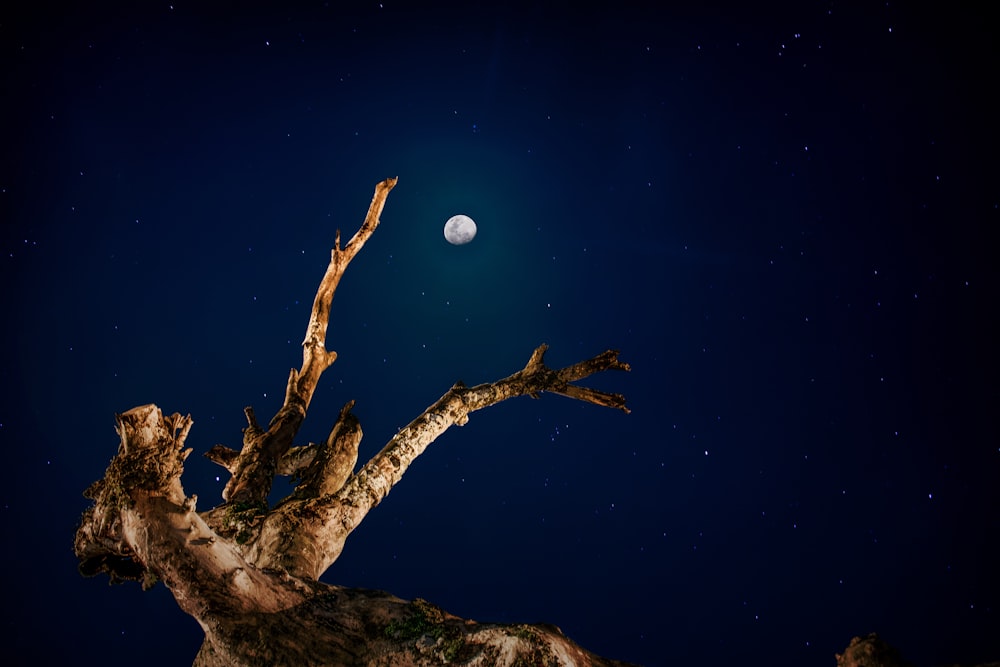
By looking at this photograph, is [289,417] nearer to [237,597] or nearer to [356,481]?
[356,481]

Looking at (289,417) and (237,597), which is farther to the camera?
(289,417)

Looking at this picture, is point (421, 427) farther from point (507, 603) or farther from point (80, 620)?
point (507, 603)

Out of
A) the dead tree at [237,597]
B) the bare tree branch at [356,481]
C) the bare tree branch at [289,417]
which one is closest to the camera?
the dead tree at [237,597]

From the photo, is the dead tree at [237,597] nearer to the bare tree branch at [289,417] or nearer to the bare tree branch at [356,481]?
the bare tree branch at [356,481]

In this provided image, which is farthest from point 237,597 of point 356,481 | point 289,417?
→ point 289,417

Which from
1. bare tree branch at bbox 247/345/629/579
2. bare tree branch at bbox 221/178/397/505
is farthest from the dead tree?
bare tree branch at bbox 221/178/397/505

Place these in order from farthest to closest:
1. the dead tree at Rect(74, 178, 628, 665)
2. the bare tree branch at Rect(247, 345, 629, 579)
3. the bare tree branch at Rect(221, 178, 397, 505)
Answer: the bare tree branch at Rect(221, 178, 397, 505) < the bare tree branch at Rect(247, 345, 629, 579) < the dead tree at Rect(74, 178, 628, 665)

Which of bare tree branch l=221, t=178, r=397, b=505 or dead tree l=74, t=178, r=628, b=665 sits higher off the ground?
bare tree branch l=221, t=178, r=397, b=505

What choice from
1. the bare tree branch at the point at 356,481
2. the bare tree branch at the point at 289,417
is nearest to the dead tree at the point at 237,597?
the bare tree branch at the point at 356,481

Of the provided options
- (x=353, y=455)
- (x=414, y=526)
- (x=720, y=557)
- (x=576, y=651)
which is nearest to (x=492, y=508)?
(x=414, y=526)

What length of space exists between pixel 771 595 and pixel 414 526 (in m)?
23.1

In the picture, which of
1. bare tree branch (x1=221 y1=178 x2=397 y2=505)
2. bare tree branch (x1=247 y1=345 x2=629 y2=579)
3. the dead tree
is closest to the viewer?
the dead tree

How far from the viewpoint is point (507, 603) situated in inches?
1286

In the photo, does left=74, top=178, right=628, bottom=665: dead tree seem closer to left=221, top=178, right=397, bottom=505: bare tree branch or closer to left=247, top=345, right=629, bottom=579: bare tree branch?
left=247, top=345, right=629, bottom=579: bare tree branch
